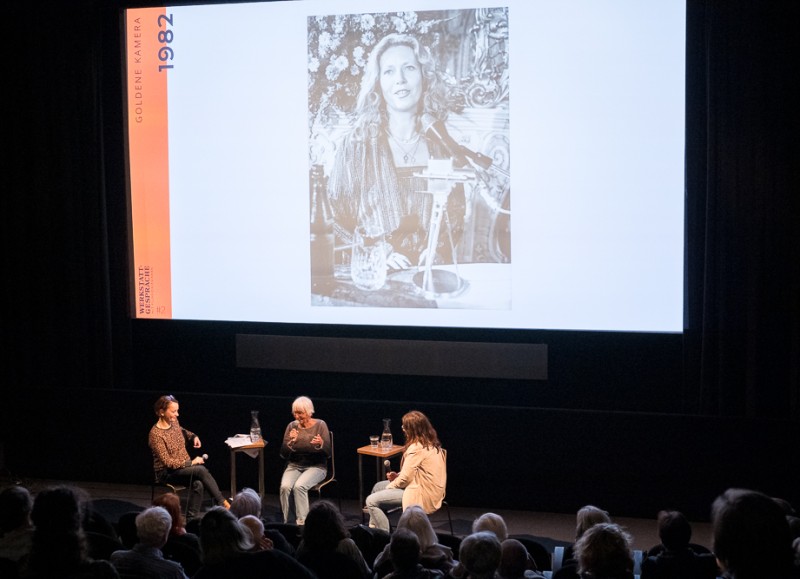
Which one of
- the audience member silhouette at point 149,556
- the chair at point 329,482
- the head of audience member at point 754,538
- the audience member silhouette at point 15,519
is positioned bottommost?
the chair at point 329,482

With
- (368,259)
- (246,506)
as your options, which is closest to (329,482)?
(368,259)

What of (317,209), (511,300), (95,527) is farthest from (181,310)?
(95,527)

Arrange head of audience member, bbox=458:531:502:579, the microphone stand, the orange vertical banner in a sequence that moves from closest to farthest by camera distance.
A: 1. head of audience member, bbox=458:531:502:579
2. the microphone stand
3. the orange vertical banner

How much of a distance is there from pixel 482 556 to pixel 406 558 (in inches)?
11.4

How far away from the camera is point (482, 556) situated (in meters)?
3.47

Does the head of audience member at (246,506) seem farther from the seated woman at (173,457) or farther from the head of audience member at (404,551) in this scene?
the seated woman at (173,457)

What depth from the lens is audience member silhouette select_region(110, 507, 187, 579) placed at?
142 inches

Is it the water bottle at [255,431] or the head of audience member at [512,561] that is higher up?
the head of audience member at [512,561]

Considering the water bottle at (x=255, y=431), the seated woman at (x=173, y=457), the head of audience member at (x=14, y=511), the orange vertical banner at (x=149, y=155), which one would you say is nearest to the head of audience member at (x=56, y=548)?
the head of audience member at (x=14, y=511)

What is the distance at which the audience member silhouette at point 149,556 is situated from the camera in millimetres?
3605

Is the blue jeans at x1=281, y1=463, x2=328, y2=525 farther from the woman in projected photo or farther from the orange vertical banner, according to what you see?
the orange vertical banner

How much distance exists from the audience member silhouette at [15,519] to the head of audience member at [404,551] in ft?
4.64

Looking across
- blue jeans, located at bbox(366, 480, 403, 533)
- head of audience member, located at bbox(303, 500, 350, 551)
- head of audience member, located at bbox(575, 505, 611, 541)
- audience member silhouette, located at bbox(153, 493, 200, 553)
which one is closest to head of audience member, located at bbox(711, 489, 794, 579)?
head of audience member, located at bbox(303, 500, 350, 551)

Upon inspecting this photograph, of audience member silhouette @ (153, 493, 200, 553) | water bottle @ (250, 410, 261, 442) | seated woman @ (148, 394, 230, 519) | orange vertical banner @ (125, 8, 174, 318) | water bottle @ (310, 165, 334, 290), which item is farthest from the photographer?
orange vertical banner @ (125, 8, 174, 318)
